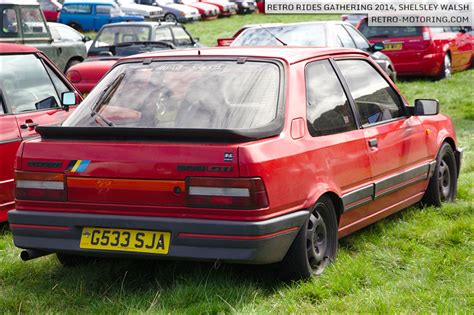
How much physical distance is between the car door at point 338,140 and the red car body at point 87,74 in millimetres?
9592

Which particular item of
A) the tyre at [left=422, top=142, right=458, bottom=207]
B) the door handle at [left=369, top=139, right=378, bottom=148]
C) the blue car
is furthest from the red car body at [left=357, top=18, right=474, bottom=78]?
the blue car

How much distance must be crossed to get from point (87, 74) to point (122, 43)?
1997 mm

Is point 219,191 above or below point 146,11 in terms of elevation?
above

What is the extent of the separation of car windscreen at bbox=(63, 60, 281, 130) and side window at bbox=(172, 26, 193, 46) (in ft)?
41.9

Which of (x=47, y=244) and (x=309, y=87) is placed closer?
(x=47, y=244)

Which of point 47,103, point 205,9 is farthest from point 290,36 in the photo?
point 205,9

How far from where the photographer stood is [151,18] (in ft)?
136

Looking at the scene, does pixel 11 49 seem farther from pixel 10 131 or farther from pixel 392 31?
pixel 392 31

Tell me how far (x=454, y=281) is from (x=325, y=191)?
2.96ft

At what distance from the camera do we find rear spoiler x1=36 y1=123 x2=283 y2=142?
489 cm

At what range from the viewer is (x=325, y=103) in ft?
18.9

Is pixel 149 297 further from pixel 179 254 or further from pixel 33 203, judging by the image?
pixel 33 203

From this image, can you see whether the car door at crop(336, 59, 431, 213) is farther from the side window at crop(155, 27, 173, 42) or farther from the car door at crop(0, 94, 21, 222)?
the side window at crop(155, 27, 173, 42)

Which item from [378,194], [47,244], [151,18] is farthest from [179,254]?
[151,18]
